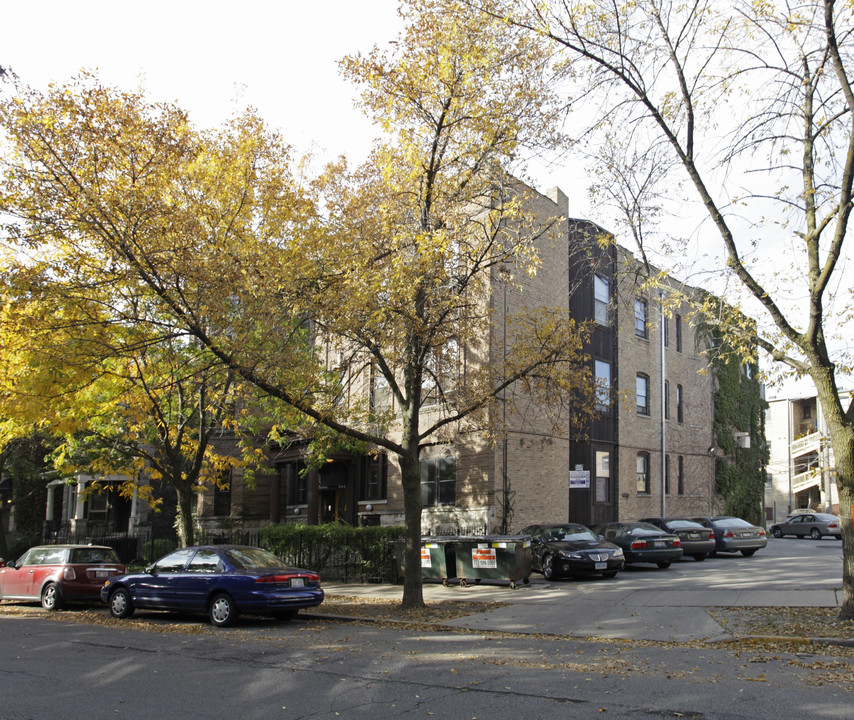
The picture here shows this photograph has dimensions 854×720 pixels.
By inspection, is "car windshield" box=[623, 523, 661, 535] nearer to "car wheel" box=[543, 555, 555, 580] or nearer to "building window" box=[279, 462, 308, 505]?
"car wheel" box=[543, 555, 555, 580]

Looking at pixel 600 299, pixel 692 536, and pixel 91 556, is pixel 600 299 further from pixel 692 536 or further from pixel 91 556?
pixel 91 556

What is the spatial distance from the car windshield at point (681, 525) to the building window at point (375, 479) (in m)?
9.17

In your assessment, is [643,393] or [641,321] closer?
[643,393]

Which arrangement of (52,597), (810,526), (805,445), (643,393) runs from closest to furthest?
(52,597), (643,393), (810,526), (805,445)

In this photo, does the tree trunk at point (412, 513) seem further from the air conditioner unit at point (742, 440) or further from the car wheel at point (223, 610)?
the air conditioner unit at point (742, 440)

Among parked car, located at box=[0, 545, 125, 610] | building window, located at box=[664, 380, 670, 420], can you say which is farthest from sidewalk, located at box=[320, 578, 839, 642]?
building window, located at box=[664, 380, 670, 420]

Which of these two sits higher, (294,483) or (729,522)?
(294,483)

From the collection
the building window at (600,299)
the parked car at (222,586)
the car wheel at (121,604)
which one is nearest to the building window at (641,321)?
the building window at (600,299)

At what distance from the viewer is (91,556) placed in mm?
17109

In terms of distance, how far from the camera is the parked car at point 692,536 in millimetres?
21453

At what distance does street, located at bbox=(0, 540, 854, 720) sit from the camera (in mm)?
6660

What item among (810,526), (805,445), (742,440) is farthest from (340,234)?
(805,445)

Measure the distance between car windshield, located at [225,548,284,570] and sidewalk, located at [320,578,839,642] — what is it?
151cm

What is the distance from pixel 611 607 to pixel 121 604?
30.7 ft
